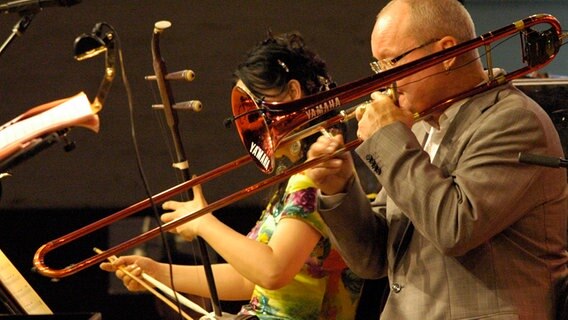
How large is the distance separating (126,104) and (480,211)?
2.61 metres

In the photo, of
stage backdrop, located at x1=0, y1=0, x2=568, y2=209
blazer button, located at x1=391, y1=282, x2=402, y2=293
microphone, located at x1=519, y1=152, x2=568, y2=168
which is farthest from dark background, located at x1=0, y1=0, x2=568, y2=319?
microphone, located at x1=519, y1=152, x2=568, y2=168

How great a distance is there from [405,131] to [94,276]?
8.60 ft

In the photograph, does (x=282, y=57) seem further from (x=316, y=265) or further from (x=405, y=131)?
(x=405, y=131)

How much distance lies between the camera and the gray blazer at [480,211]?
173cm

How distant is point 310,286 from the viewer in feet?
8.17

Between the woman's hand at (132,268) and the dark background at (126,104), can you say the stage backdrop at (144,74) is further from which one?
the woman's hand at (132,268)

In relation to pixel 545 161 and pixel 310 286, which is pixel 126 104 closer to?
pixel 310 286

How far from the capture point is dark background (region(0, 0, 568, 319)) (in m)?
3.89

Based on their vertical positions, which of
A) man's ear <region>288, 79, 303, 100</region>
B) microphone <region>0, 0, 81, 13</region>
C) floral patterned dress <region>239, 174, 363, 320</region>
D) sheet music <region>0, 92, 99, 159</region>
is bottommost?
floral patterned dress <region>239, 174, 363, 320</region>

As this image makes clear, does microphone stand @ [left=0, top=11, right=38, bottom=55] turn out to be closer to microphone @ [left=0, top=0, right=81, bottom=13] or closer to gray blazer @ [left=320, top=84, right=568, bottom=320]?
microphone @ [left=0, top=0, right=81, bottom=13]

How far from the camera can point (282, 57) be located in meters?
2.61

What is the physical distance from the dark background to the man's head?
1853 millimetres

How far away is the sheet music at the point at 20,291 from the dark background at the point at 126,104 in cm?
166

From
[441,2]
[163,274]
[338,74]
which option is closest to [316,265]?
[163,274]
